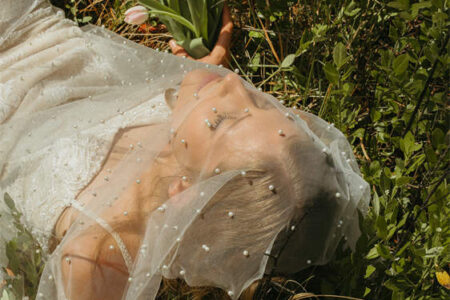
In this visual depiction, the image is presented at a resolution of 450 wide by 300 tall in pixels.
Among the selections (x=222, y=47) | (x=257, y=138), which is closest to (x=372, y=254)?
(x=257, y=138)

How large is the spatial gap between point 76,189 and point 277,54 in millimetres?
1253

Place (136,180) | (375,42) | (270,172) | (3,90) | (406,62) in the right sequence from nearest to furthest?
(270,172), (136,180), (406,62), (3,90), (375,42)

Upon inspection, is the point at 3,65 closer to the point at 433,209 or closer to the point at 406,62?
the point at 406,62

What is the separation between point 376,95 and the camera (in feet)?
6.64

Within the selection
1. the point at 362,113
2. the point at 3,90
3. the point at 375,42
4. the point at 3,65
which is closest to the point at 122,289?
the point at 3,90

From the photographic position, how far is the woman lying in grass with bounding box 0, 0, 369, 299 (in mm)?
1442

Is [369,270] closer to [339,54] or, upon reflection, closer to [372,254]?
[372,254]

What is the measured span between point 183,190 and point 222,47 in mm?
1041

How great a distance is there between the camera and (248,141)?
1451 millimetres

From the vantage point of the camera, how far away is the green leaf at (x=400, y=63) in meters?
1.65

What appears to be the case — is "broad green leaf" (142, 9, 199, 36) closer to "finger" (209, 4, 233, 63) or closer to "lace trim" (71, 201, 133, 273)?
"finger" (209, 4, 233, 63)

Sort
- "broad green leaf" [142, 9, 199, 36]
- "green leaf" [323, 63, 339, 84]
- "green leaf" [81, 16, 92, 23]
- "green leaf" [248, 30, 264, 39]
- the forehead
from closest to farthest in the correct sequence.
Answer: the forehead, "green leaf" [323, 63, 339, 84], "broad green leaf" [142, 9, 199, 36], "green leaf" [248, 30, 264, 39], "green leaf" [81, 16, 92, 23]

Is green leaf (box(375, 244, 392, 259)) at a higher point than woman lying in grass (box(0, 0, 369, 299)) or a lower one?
lower

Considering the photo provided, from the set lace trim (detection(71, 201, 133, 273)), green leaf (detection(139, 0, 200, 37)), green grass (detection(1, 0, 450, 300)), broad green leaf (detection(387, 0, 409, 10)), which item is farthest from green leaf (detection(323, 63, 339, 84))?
lace trim (detection(71, 201, 133, 273))
